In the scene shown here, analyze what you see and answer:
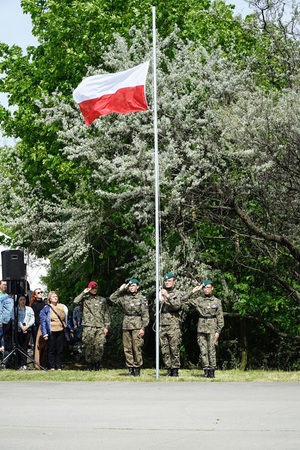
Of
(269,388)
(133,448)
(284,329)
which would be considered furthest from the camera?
(284,329)

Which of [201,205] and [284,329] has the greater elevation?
[201,205]

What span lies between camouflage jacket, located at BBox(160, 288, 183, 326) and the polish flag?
3.88 metres

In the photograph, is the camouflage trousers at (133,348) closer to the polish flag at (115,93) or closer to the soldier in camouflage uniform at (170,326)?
the soldier in camouflage uniform at (170,326)

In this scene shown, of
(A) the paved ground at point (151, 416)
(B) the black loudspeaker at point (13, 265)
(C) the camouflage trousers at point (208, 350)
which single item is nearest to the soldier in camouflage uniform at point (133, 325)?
(C) the camouflage trousers at point (208, 350)

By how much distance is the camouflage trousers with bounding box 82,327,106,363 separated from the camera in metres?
18.0

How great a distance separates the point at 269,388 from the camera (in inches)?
526

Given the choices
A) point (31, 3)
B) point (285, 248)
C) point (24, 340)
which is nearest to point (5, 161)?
point (31, 3)

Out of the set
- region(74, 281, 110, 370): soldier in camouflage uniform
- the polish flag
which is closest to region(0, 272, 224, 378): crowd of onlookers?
region(74, 281, 110, 370): soldier in camouflage uniform

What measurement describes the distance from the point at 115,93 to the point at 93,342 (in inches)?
213

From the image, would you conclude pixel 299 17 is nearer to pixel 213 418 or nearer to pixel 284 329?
pixel 284 329

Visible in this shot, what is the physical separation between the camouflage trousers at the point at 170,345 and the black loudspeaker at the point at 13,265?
12.7 feet

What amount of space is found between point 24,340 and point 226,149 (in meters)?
6.58

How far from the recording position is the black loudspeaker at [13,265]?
18.4 m

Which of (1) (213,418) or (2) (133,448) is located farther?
(1) (213,418)
